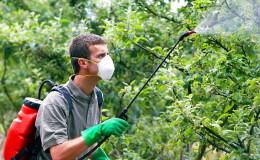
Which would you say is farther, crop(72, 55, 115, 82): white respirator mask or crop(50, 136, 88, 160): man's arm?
crop(72, 55, 115, 82): white respirator mask

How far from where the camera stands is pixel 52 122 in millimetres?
2588

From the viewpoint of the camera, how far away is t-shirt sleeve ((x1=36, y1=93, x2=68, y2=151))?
2.56 m

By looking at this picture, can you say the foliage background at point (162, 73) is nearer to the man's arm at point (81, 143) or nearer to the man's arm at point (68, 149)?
the man's arm at point (81, 143)

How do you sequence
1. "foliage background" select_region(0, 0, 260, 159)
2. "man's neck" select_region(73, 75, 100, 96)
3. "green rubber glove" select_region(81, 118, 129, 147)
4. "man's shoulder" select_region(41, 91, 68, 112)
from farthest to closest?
"foliage background" select_region(0, 0, 260, 159) < "man's neck" select_region(73, 75, 100, 96) < "man's shoulder" select_region(41, 91, 68, 112) < "green rubber glove" select_region(81, 118, 129, 147)

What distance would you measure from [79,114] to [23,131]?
0.37 metres

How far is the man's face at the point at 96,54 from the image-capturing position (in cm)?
289

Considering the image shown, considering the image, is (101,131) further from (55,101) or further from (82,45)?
(82,45)

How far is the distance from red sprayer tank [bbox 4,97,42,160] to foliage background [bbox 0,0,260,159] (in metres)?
1.08

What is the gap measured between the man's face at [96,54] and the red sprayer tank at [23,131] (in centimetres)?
42

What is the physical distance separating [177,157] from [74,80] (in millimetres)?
2254

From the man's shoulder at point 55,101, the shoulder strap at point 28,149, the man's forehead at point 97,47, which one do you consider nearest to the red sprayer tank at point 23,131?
the shoulder strap at point 28,149

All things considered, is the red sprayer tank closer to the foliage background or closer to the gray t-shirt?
the gray t-shirt

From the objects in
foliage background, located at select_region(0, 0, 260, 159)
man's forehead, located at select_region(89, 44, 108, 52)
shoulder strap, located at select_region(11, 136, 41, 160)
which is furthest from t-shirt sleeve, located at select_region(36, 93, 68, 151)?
foliage background, located at select_region(0, 0, 260, 159)

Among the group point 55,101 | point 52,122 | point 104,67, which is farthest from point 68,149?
point 104,67
